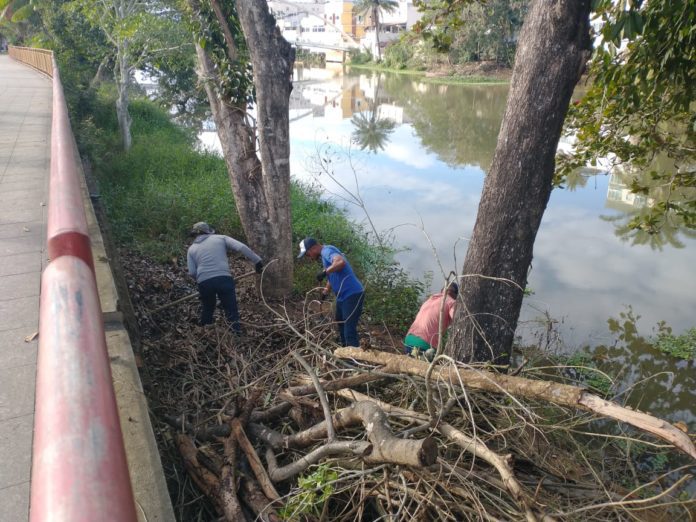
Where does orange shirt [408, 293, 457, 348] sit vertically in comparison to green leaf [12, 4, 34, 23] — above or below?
below

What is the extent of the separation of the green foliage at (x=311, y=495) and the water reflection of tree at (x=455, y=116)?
1498 cm

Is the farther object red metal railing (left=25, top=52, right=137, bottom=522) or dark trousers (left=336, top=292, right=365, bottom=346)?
dark trousers (left=336, top=292, right=365, bottom=346)

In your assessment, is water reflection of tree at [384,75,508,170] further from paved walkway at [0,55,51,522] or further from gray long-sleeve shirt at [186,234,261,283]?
paved walkway at [0,55,51,522]

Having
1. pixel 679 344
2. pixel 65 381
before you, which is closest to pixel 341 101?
pixel 679 344

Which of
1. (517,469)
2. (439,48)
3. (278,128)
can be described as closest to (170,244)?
(278,128)

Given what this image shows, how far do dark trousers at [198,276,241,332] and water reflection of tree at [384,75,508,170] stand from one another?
1221 cm

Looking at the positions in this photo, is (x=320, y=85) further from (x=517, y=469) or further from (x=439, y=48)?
(x=517, y=469)

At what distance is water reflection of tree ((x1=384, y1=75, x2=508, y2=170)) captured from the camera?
18.5 meters

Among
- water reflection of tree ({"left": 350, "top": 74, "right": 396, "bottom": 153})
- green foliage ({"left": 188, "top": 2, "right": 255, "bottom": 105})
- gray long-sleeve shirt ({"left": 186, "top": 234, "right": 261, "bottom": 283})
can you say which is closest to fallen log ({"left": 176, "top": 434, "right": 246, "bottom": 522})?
gray long-sleeve shirt ({"left": 186, "top": 234, "right": 261, "bottom": 283})

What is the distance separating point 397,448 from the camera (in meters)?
2.30

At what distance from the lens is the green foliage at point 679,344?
759 centimetres

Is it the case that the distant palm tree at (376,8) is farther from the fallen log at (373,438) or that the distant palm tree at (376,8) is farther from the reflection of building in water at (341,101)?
the fallen log at (373,438)

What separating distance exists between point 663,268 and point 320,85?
35521mm

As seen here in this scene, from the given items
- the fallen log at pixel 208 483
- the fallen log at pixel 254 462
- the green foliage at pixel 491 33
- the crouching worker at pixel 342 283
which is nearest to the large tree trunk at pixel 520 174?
the fallen log at pixel 254 462
